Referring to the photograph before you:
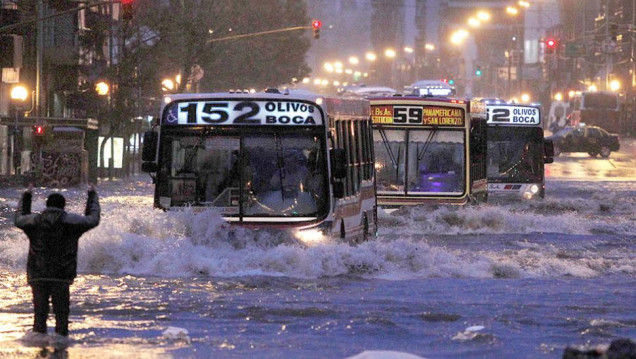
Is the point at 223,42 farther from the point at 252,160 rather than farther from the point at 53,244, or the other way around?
the point at 53,244

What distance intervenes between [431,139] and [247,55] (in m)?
65.2

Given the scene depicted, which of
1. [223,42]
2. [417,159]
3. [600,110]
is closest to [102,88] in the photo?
[223,42]

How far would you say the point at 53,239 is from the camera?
12492mm

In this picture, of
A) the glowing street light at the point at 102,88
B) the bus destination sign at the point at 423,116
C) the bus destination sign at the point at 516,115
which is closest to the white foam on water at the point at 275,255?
the bus destination sign at the point at 423,116

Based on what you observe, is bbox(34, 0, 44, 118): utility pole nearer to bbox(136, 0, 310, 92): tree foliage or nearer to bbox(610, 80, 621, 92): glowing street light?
bbox(136, 0, 310, 92): tree foliage

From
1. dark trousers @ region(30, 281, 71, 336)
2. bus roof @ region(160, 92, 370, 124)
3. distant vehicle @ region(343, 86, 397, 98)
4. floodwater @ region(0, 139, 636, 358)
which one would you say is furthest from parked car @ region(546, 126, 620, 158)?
dark trousers @ region(30, 281, 71, 336)

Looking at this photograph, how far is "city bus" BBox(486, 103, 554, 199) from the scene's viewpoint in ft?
109

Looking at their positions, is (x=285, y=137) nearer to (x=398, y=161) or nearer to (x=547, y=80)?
(x=398, y=161)

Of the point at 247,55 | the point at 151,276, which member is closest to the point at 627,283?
the point at 151,276

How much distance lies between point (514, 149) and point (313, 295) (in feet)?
56.2

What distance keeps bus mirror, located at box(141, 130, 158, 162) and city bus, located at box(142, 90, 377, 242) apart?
238mm

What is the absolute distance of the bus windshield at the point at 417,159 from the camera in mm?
27562

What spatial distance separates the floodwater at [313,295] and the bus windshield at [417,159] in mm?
985

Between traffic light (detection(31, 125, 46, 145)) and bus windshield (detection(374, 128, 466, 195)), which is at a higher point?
traffic light (detection(31, 125, 46, 145))
